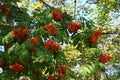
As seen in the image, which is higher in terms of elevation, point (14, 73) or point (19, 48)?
point (19, 48)

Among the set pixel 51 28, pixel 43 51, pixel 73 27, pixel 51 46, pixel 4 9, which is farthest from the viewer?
pixel 4 9

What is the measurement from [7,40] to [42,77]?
822mm

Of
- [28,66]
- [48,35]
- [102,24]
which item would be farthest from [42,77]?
[102,24]

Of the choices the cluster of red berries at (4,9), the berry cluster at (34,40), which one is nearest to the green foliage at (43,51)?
the berry cluster at (34,40)

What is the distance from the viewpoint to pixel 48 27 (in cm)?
546

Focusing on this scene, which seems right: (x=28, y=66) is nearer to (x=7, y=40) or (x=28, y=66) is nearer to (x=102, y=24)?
(x=7, y=40)

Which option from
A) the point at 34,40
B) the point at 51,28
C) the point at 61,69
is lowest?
the point at 61,69

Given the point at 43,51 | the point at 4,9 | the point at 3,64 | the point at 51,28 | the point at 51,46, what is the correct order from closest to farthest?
the point at 43,51
the point at 51,46
the point at 51,28
the point at 3,64
the point at 4,9

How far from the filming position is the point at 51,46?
5.27 m

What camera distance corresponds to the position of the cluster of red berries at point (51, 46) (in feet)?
17.3

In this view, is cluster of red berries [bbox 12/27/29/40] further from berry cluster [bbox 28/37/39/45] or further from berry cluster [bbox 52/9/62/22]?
berry cluster [bbox 52/9/62/22]

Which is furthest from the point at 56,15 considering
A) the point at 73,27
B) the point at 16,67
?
the point at 16,67

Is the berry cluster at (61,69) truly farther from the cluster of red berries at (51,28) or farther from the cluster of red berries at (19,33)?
the cluster of red berries at (19,33)

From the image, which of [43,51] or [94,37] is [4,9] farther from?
[94,37]
